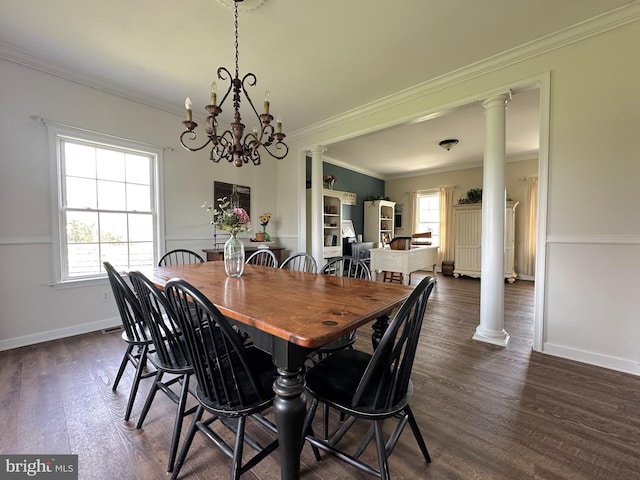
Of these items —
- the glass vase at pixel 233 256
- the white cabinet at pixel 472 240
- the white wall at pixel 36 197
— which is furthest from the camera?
the white cabinet at pixel 472 240

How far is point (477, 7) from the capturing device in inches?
78.2

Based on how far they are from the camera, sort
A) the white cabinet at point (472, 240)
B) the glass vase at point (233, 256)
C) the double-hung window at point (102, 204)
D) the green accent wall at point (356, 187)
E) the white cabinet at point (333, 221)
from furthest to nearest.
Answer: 1. the green accent wall at point (356, 187)
2. the white cabinet at point (472, 240)
3. the white cabinet at point (333, 221)
4. the double-hung window at point (102, 204)
5. the glass vase at point (233, 256)

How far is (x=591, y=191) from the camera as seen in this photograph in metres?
2.24

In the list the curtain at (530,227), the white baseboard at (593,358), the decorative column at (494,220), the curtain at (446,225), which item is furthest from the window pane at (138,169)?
the curtain at (530,227)

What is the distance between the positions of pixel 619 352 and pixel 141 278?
135 inches

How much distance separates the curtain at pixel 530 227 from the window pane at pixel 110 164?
737 cm

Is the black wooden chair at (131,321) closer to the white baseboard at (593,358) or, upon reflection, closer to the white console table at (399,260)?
the white baseboard at (593,358)

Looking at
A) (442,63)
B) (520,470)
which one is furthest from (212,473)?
(442,63)

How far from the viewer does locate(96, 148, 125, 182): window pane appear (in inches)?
A: 124

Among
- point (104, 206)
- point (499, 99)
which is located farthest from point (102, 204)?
point (499, 99)

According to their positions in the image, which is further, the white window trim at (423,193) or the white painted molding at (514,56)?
the white window trim at (423,193)

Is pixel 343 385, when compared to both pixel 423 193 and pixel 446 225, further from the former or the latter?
pixel 423 193

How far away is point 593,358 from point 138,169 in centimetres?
511

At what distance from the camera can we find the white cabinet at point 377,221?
6785 millimetres
